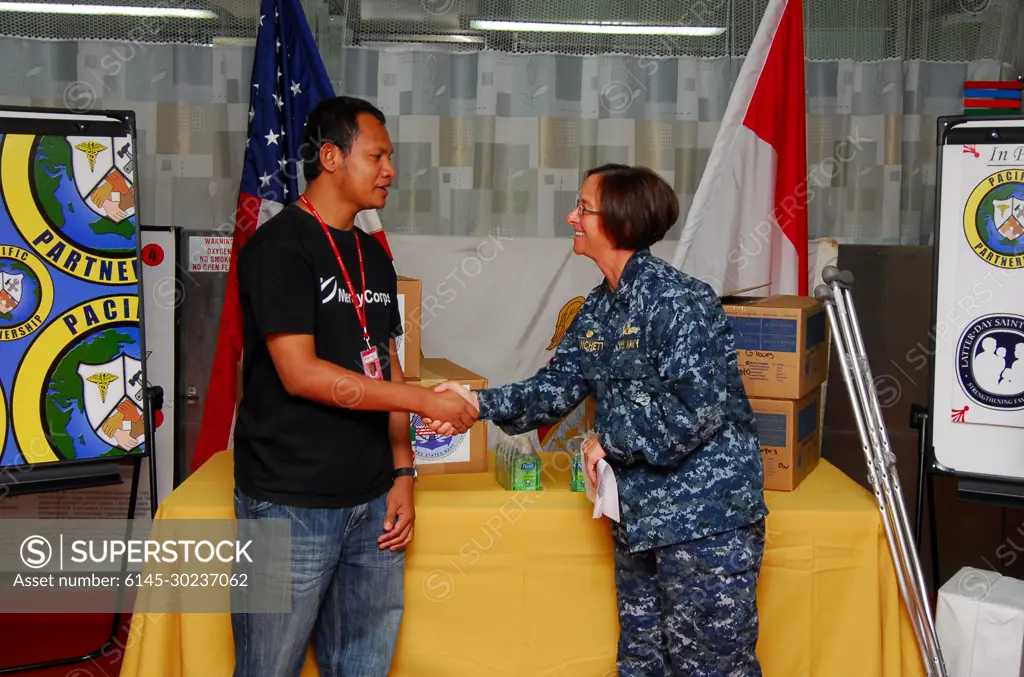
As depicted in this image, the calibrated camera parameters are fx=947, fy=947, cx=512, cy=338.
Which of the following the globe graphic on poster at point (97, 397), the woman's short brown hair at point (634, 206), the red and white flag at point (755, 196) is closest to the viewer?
the woman's short brown hair at point (634, 206)

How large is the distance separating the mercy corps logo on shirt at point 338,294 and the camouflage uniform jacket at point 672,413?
0.54 meters

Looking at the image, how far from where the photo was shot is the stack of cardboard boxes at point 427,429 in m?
2.61

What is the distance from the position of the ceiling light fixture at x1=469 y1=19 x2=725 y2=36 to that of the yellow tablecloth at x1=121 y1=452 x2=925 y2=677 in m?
1.97

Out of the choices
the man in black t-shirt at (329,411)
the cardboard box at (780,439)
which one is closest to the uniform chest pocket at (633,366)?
the man in black t-shirt at (329,411)

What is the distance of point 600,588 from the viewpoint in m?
2.43

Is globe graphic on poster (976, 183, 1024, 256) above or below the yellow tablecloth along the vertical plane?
above

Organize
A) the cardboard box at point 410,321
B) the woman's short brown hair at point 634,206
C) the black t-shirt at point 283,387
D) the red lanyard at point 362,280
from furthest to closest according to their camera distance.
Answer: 1. the cardboard box at point 410,321
2. the woman's short brown hair at point 634,206
3. the red lanyard at point 362,280
4. the black t-shirt at point 283,387

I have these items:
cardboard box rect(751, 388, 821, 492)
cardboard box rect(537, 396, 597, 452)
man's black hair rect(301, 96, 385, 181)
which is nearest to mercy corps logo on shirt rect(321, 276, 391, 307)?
man's black hair rect(301, 96, 385, 181)

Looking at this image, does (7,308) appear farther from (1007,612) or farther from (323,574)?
(1007,612)

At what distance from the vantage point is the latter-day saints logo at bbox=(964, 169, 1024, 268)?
243 cm

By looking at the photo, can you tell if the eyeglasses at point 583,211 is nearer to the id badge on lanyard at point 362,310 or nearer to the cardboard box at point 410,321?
the id badge on lanyard at point 362,310

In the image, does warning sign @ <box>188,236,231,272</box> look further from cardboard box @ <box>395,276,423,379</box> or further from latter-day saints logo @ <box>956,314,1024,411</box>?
latter-day saints logo @ <box>956,314,1024,411</box>

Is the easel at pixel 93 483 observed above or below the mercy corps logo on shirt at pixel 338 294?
below

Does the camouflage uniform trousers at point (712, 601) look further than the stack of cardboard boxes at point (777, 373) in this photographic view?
No
